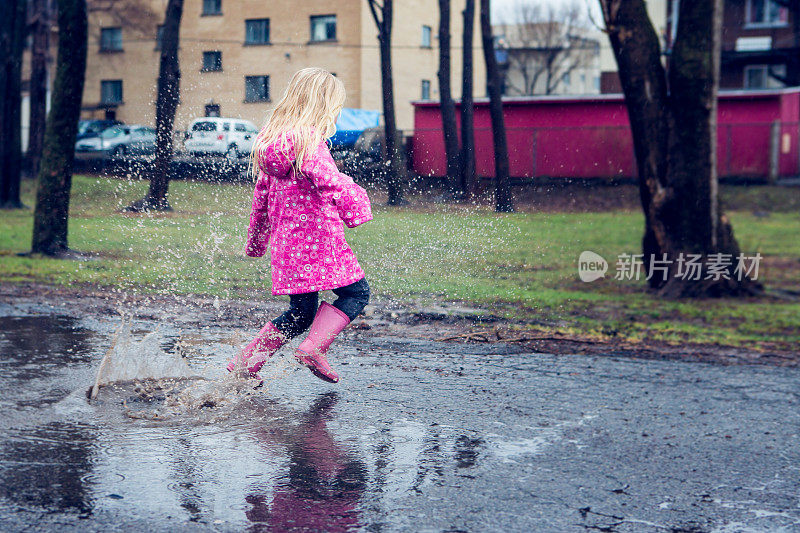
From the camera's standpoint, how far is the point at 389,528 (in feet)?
10.4

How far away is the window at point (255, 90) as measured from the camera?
15798mm

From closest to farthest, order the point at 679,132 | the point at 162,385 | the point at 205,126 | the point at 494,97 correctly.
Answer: the point at 162,385 → the point at 679,132 → the point at 205,126 → the point at 494,97

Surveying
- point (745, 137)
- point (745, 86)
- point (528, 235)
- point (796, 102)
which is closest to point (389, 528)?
point (528, 235)

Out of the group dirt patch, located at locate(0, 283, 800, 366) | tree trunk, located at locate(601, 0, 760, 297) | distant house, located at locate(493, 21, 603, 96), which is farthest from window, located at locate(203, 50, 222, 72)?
distant house, located at locate(493, 21, 603, 96)

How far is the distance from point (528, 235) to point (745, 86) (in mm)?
27015

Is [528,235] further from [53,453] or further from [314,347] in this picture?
[53,453]

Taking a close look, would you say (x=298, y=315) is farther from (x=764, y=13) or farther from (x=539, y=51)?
(x=539, y=51)

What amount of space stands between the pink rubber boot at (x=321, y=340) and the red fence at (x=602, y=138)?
18148 millimetres

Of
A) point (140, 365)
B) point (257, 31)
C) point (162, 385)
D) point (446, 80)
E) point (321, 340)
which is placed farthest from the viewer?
point (446, 80)

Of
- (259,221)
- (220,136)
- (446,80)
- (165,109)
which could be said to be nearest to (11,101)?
(165,109)

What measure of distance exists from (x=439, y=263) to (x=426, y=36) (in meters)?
19.9

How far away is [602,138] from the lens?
26.9 metres

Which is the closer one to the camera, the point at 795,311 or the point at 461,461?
the point at 461,461

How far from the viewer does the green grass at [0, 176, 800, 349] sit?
8.77 meters
